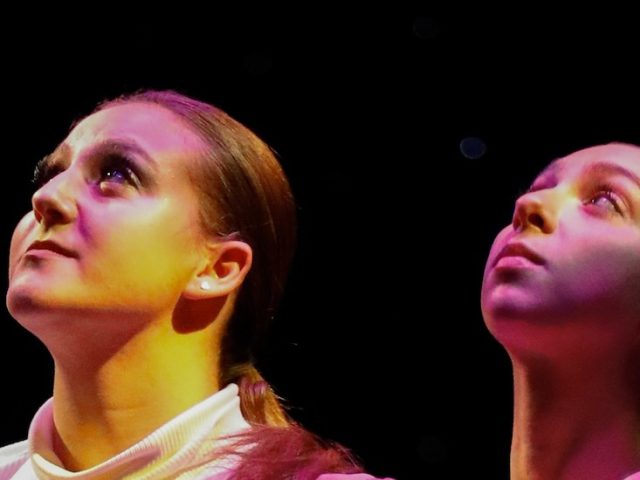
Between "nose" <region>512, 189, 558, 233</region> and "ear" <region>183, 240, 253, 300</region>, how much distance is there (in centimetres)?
47

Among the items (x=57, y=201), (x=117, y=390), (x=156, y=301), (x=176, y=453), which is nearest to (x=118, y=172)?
(x=57, y=201)

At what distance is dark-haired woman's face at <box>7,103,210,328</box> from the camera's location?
1.89 m

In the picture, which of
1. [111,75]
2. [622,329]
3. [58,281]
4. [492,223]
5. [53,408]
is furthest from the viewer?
[111,75]

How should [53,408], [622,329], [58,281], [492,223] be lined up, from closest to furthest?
[622,329] < [58,281] < [53,408] < [492,223]

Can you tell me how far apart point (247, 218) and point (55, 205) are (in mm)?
328

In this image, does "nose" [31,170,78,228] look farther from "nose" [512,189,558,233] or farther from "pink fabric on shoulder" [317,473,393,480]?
"nose" [512,189,558,233]

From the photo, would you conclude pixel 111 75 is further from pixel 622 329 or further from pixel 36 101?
pixel 622 329

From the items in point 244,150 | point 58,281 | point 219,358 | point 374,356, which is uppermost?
point 244,150

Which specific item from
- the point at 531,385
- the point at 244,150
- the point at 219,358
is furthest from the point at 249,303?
the point at 531,385

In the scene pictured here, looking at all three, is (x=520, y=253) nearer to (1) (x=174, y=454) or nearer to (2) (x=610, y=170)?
(2) (x=610, y=170)

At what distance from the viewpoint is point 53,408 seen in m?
2.03

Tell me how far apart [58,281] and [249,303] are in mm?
361

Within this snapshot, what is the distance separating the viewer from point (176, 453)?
6.11ft

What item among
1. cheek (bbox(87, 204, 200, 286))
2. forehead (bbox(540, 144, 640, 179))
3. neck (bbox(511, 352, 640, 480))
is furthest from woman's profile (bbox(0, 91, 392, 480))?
forehead (bbox(540, 144, 640, 179))
